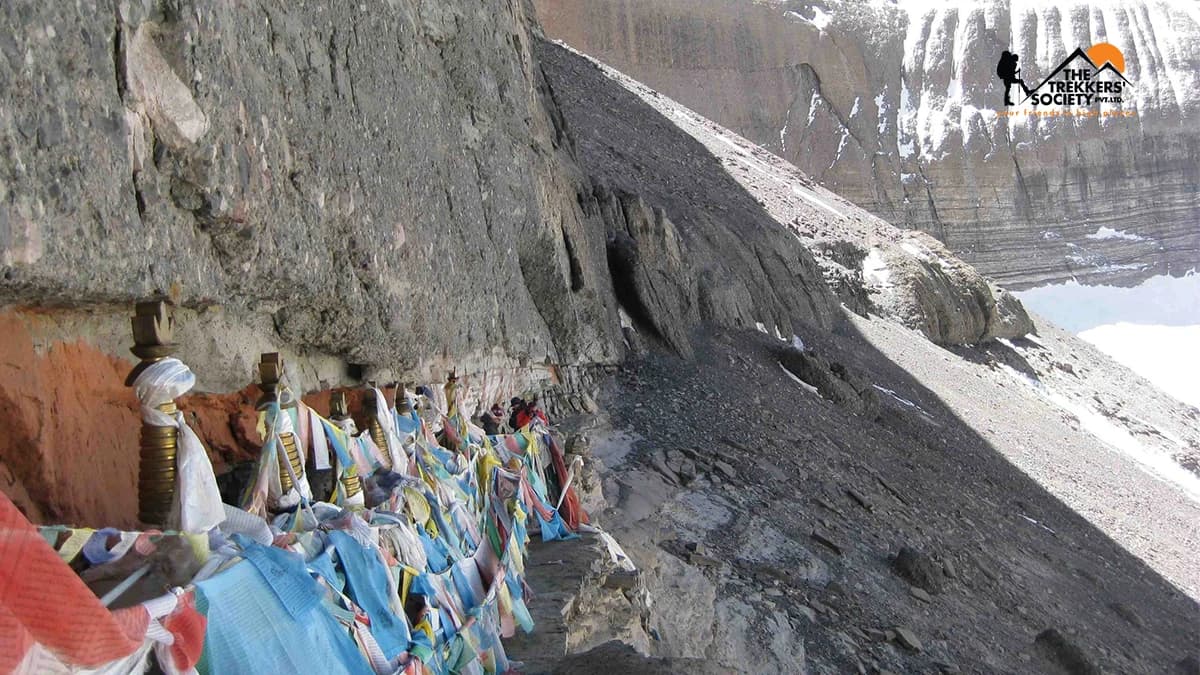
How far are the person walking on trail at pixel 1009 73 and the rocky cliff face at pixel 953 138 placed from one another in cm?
55

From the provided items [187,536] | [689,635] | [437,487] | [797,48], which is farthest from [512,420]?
[797,48]

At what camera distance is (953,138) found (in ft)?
132

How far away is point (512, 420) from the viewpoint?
5.93m

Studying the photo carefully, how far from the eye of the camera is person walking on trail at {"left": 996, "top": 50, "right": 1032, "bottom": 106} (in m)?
41.0

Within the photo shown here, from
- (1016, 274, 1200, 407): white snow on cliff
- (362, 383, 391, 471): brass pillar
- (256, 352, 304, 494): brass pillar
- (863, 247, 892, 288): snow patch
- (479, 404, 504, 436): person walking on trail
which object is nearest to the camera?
(256, 352, 304, 494): brass pillar

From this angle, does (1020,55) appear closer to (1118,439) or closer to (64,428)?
(1118,439)

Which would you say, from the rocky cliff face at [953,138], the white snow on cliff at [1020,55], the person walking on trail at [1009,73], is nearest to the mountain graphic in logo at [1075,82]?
the person walking on trail at [1009,73]

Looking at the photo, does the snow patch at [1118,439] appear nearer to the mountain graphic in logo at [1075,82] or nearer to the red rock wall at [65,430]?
the red rock wall at [65,430]

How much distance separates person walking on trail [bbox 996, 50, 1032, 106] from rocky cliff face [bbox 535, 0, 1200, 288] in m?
0.55

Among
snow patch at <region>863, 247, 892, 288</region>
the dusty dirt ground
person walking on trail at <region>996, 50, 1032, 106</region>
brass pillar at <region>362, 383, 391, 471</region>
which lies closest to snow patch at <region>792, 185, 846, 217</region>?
snow patch at <region>863, 247, 892, 288</region>

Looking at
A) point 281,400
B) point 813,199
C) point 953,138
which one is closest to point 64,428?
point 281,400

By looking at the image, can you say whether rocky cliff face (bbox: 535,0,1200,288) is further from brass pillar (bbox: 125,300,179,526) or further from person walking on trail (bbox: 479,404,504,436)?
brass pillar (bbox: 125,300,179,526)

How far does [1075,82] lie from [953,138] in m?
6.59

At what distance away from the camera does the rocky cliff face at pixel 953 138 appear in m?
39.2
